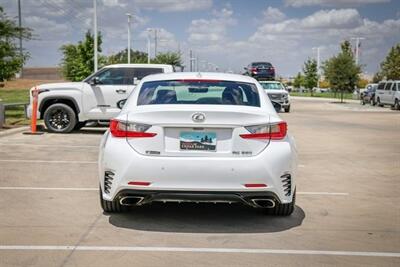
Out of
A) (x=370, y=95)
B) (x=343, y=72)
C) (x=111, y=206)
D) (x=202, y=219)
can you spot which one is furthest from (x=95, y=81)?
(x=343, y=72)

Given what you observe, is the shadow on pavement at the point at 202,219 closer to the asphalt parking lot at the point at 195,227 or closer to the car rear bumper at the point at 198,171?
the asphalt parking lot at the point at 195,227

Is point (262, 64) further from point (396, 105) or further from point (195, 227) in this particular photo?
point (195, 227)

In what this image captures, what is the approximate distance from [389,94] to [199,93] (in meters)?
37.1

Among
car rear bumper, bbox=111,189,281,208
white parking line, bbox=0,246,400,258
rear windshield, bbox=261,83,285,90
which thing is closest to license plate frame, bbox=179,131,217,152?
car rear bumper, bbox=111,189,281,208

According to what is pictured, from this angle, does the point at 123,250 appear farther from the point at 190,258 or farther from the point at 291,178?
the point at 291,178

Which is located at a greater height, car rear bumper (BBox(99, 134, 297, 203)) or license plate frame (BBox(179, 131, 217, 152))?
license plate frame (BBox(179, 131, 217, 152))

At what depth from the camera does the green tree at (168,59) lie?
243 ft

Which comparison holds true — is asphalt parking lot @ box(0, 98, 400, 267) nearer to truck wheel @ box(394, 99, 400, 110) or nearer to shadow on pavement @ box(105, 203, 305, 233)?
shadow on pavement @ box(105, 203, 305, 233)

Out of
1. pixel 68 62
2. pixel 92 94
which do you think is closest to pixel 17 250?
pixel 92 94

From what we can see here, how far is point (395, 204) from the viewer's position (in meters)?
7.16

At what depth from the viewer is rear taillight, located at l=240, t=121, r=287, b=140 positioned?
5.48 metres

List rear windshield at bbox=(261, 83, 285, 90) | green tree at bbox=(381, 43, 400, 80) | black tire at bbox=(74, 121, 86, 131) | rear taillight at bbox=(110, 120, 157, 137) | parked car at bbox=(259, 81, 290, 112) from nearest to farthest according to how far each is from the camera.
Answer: rear taillight at bbox=(110, 120, 157, 137) < black tire at bbox=(74, 121, 86, 131) < parked car at bbox=(259, 81, 290, 112) < rear windshield at bbox=(261, 83, 285, 90) < green tree at bbox=(381, 43, 400, 80)

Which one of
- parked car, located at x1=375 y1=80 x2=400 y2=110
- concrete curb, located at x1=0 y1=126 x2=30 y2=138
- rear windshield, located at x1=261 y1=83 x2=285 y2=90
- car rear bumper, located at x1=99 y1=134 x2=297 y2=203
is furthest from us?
parked car, located at x1=375 y1=80 x2=400 y2=110


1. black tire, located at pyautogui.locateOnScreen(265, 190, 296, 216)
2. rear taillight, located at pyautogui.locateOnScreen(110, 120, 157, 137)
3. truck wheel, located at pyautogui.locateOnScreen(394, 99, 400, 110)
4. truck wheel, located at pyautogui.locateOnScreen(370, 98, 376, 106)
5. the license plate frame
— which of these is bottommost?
truck wheel, located at pyautogui.locateOnScreen(370, 98, 376, 106)
